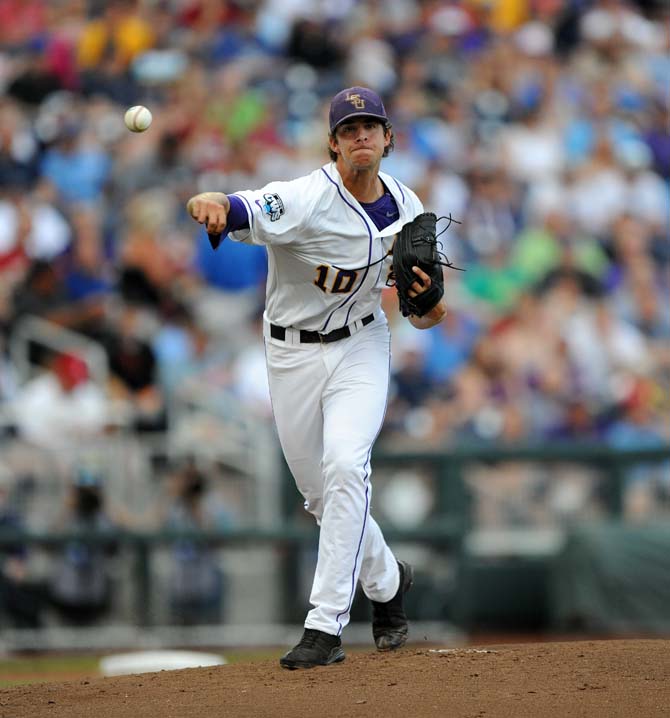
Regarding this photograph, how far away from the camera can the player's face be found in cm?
533

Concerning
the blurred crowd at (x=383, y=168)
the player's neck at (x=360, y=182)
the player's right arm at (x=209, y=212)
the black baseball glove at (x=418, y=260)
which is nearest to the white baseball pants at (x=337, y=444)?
the black baseball glove at (x=418, y=260)

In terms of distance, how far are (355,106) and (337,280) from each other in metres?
0.65

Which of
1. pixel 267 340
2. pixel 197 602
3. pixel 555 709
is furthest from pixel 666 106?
pixel 555 709

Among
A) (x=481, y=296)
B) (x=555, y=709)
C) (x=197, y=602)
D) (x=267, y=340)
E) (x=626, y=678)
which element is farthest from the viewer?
(x=481, y=296)

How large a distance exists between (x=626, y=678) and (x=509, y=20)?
10.6m

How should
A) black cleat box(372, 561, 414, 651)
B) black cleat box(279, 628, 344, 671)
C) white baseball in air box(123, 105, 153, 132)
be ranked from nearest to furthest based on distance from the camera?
black cleat box(279, 628, 344, 671) → white baseball in air box(123, 105, 153, 132) → black cleat box(372, 561, 414, 651)

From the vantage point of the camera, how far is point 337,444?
5305 mm

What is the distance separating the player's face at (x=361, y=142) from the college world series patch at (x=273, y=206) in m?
0.34

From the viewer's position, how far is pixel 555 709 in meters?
4.63

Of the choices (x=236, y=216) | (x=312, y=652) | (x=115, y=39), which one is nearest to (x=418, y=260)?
(x=236, y=216)

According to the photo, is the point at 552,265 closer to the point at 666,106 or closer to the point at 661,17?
the point at 666,106

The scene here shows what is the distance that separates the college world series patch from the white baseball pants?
1.93 ft

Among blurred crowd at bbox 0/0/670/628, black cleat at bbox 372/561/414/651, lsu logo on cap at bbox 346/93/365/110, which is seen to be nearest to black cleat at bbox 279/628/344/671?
black cleat at bbox 372/561/414/651

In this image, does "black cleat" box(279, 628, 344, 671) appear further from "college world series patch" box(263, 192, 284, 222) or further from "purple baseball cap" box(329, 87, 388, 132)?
"purple baseball cap" box(329, 87, 388, 132)
